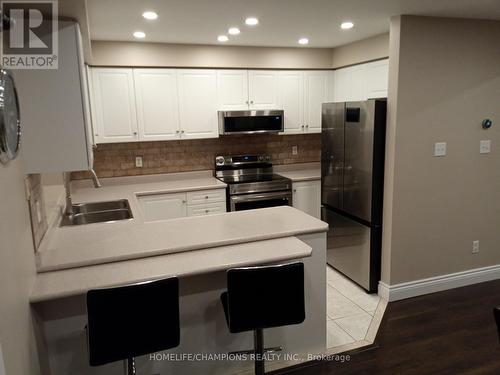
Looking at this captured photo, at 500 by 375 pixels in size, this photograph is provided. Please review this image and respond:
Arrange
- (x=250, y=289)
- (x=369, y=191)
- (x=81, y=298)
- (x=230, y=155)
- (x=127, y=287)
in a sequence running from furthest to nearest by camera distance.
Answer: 1. (x=230, y=155)
2. (x=369, y=191)
3. (x=81, y=298)
4. (x=250, y=289)
5. (x=127, y=287)

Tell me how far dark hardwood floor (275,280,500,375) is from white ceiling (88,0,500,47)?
2.36m

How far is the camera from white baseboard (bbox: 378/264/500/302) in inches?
127

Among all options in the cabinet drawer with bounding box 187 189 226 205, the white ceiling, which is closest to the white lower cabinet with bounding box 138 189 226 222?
the cabinet drawer with bounding box 187 189 226 205

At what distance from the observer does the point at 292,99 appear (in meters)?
4.55

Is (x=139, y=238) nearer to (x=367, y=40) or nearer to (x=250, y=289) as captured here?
(x=250, y=289)

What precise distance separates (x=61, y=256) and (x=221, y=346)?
1080mm

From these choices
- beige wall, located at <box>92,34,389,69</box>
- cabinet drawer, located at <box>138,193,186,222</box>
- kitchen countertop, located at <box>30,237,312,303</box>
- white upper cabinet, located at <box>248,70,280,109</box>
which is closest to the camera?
kitchen countertop, located at <box>30,237,312,303</box>

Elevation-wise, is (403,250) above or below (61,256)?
below

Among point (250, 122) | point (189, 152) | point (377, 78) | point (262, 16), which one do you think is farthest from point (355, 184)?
point (189, 152)

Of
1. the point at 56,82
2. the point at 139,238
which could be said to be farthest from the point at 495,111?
the point at 56,82

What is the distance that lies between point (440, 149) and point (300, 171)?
2069mm

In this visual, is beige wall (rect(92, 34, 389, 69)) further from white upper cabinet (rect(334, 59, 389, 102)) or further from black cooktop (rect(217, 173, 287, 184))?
black cooktop (rect(217, 173, 287, 184))

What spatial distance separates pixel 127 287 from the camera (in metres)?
1.60
